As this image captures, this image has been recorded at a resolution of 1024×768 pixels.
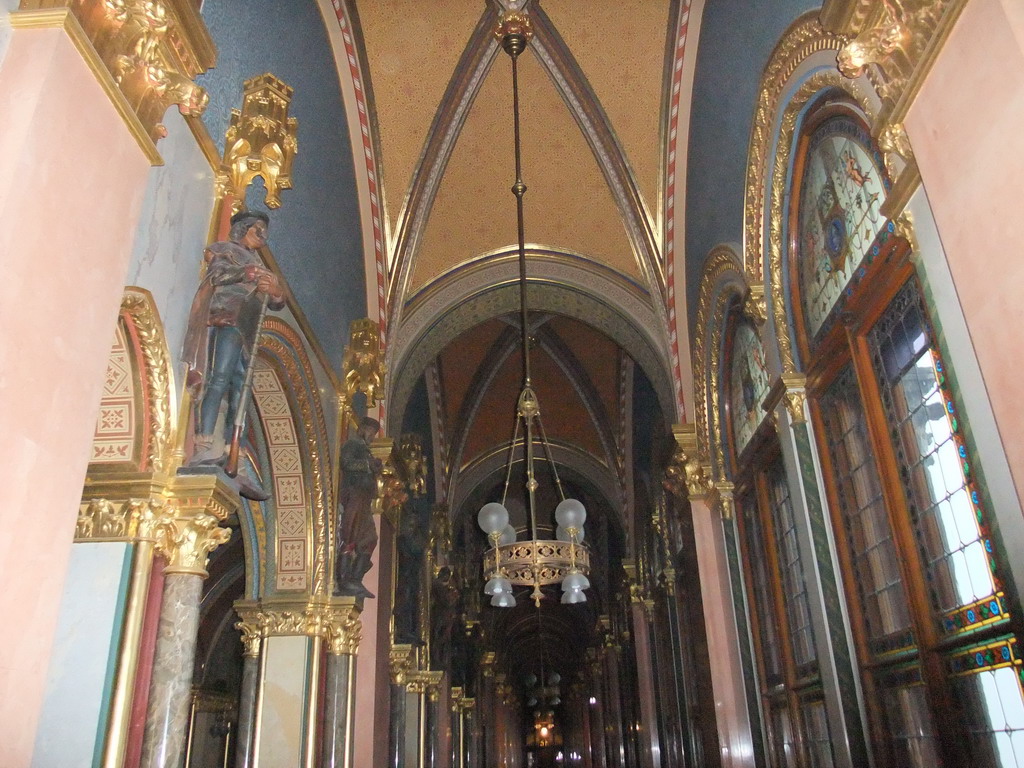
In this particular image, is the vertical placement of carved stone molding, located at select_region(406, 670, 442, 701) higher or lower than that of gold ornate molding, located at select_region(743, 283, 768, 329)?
lower

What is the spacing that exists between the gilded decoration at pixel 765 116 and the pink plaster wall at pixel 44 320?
3.98 meters

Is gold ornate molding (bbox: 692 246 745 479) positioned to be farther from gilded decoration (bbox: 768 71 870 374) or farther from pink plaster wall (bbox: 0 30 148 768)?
pink plaster wall (bbox: 0 30 148 768)

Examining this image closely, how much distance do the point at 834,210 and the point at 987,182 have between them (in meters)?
2.74

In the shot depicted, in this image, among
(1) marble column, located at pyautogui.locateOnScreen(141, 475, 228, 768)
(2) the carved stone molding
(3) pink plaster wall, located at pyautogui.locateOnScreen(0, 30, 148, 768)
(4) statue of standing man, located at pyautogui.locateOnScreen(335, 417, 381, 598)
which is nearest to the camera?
(3) pink plaster wall, located at pyautogui.locateOnScreen(0, 30, 148, 768)

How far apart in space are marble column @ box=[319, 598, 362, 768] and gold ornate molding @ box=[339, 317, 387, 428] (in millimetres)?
1995

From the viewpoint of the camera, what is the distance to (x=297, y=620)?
6941mm

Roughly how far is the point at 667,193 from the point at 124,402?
6682 mm

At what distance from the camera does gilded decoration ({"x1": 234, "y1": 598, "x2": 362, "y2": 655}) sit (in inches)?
273

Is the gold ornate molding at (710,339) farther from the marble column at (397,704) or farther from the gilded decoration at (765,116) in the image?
the marble column at (397,704)

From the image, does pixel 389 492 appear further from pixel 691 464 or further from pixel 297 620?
pixel 691 464

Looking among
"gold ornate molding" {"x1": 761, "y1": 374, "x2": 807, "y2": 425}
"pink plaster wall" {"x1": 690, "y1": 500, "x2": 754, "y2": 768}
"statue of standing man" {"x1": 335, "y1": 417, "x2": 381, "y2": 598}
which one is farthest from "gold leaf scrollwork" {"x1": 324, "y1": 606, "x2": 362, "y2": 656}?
"gold ornate molding" {"x1": 761, "y1": 374, "x2": 807, "y2": 425}

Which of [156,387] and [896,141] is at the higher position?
[896,141]

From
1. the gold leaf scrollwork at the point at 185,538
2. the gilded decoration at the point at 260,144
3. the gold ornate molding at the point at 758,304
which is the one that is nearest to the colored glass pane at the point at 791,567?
the gold ornate molding at the point at 758,304

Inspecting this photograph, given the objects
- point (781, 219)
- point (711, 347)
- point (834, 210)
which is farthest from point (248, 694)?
point (834, 210)
